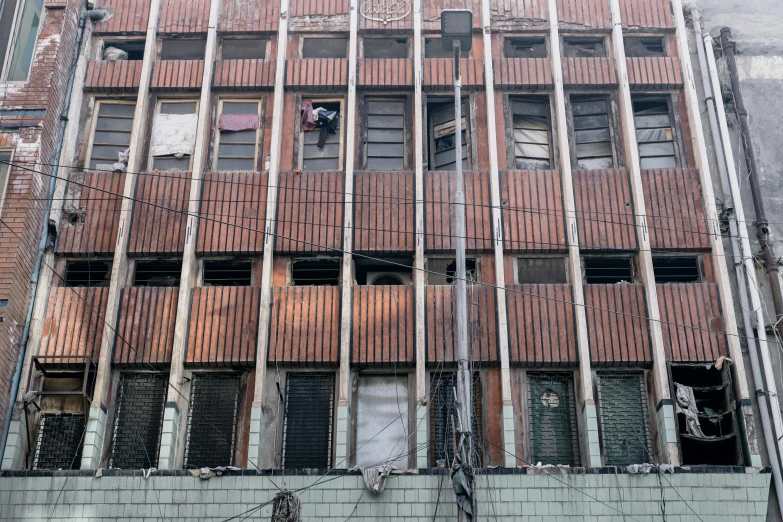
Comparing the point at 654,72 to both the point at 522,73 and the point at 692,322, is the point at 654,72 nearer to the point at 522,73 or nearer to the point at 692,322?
the point at 522,73

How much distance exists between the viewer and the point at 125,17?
Result: 75.3 ft

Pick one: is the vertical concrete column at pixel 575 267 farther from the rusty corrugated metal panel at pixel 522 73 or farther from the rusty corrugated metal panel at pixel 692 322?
the rusty corrugated metal panel at pixel 692 322

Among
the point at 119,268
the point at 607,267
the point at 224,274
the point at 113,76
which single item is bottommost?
the point at 119,268

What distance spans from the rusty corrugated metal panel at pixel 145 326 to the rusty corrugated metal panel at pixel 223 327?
17.5 inches

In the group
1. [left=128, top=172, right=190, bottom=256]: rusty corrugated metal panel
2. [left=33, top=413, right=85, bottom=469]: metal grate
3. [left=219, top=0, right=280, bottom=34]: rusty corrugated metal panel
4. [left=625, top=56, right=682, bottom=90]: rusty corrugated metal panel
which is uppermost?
[left=219, top=0, right=280, bottom=34]: rusty corrugated metal panel

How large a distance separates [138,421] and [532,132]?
34.2ft

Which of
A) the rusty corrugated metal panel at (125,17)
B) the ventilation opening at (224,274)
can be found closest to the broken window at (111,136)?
the rusty corrugated metal panel at (125,17)

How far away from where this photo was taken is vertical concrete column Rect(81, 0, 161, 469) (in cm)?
1858

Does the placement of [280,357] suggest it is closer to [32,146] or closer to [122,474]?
[122,474]

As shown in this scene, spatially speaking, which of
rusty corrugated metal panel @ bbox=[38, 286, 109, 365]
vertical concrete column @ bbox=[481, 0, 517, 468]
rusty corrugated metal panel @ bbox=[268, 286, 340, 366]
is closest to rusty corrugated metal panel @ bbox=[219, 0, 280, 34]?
vertical concrete column @ bbox=[481, 0, 517, 468]

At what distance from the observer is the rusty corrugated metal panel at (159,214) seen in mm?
20344

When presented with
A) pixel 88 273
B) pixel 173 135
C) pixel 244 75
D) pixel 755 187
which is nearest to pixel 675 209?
pixel 755 187

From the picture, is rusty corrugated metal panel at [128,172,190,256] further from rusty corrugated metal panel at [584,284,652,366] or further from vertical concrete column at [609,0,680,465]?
vertical concrete column at [609,0,680,465]

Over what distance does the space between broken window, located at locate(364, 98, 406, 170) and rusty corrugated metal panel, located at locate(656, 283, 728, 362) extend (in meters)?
6.34
